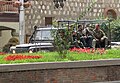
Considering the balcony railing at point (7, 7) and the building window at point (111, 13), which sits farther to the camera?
the building window at point (111, 13)

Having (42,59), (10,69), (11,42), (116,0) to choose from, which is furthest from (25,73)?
(116,0)

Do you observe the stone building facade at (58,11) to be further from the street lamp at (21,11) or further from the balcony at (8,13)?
the street lamp at (21,11)

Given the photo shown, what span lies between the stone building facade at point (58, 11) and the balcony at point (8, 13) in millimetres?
2132

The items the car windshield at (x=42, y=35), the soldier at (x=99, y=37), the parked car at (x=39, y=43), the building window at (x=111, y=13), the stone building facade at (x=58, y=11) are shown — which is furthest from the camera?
the building window at (x=111, y=13)

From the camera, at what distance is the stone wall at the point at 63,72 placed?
12.8 m

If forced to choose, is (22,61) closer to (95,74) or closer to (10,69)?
(10,69)

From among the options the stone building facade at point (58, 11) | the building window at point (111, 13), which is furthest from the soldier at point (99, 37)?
the building window at point (111, 13)

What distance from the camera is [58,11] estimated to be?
44656 millimetres

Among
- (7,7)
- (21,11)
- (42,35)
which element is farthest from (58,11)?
(42,35)

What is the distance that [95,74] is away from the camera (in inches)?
558

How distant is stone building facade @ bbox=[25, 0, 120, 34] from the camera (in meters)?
42.8

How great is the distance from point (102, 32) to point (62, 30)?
636 centimetres

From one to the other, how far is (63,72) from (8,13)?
27438 millimetres

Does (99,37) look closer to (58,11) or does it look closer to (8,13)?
(8,13)
